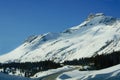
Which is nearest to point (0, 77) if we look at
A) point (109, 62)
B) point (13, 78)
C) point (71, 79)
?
point (13, 78)

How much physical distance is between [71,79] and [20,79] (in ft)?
38.4

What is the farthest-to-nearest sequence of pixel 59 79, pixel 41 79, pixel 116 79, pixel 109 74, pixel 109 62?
1. pixel 109 62
2. pixel 41 79
3. pixel 59 79
4. pixel 109 74
5. pixel 116 79

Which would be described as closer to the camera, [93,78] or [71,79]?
[93,78]

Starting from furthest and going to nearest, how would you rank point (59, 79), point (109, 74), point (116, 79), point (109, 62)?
point (109, 62) → point (59, 79) → point (109, 74) → point (116, 79)

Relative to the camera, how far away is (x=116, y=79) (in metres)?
72.4

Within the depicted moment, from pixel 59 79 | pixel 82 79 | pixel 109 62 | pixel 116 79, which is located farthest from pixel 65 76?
pixel 109 62

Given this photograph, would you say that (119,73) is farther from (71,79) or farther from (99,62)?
(99,62)

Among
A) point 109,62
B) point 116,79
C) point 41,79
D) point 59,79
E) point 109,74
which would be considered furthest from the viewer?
point 109,62

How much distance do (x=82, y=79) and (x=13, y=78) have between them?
542 inches

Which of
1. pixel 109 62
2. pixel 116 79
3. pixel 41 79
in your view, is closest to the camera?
pixel 116 79

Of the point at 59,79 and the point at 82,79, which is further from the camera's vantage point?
the point at 59,79

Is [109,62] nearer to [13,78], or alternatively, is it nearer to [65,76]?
[65,76]

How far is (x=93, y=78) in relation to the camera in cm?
7400

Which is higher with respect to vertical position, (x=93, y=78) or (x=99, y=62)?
(x=99, y=62)
